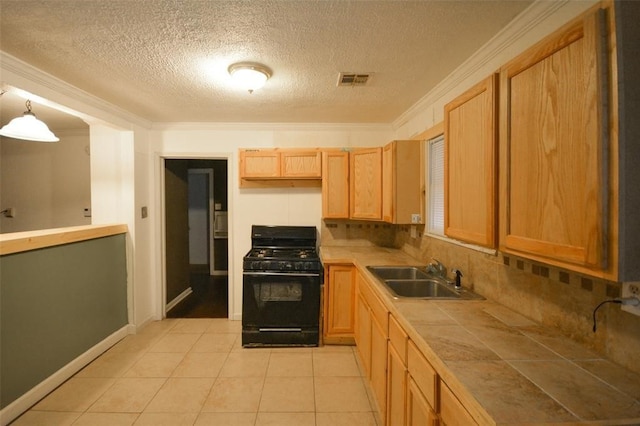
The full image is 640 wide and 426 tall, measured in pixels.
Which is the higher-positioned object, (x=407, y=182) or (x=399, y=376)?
(x=407, y=182)

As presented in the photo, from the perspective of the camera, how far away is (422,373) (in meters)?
1.17

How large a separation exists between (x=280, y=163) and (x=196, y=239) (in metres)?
3.42

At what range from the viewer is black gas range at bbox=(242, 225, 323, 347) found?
284cm

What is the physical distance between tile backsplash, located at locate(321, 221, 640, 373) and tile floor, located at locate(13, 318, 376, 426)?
1.17 m

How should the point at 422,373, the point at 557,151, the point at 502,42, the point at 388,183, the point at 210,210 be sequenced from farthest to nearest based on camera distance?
the point at 210,210 → the point at 388,183 → the point at 502,42 → the point at 422,373 → the point at 557,151

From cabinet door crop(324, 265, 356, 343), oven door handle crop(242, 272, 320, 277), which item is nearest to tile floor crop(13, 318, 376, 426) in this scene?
cabinet door crop(324, 265, 356, 343)

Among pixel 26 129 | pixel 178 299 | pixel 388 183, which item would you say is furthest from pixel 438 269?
pixel 178 299

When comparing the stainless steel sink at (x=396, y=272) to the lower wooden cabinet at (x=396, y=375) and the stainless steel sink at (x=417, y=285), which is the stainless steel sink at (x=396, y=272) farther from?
the lower wooden cabinet at (x=396, y=375)

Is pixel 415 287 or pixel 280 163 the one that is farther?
pixel 280 163

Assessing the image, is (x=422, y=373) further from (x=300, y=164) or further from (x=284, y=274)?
(x=300, y=164)

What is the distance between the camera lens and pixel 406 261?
8.71 ft

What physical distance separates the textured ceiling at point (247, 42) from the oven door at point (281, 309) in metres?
1.72

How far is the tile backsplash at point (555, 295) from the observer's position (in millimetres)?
991

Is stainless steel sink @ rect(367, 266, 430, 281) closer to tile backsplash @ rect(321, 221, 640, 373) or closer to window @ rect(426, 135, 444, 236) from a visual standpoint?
tile backsplash @ rect(321, 221, 640, 373)
